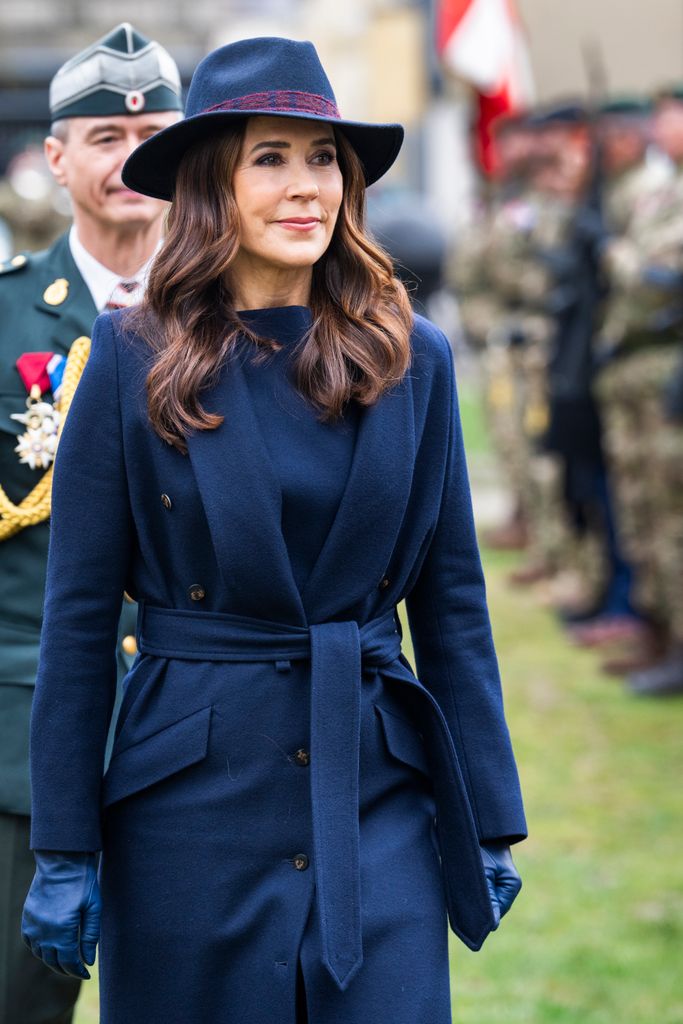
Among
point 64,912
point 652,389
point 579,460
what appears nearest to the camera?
point 64,912

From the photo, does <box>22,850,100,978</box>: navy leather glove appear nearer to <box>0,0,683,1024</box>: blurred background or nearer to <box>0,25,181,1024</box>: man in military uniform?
<box>0,25,181,1024</box>: man in military uniform

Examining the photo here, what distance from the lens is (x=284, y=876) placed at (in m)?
2.67

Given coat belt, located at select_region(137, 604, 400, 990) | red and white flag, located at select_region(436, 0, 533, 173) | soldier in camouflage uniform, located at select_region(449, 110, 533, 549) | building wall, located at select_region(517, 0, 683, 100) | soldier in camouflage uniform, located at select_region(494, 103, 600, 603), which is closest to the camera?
coat belt, located at select_region(137, 604, 400, 990)

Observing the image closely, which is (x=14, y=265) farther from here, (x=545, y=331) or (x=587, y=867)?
(x=545, y=331)

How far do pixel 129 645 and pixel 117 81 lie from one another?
43.3 inches

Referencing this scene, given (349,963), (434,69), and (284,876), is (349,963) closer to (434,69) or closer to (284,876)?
(284,876)

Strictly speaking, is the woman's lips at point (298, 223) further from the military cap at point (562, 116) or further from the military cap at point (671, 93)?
the military cap at point (562, 116)

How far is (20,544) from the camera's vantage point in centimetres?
335

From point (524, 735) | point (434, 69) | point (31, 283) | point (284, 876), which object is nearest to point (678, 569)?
point (524, 735)

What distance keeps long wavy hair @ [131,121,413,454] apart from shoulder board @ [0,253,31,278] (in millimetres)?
767

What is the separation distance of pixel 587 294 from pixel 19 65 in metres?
28.3

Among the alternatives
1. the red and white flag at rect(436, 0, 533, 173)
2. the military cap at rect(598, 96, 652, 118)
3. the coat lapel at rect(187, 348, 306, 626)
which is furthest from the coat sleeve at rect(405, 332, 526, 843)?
the red and white flag at rect(436, 0, 533, 173)

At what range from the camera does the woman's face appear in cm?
272

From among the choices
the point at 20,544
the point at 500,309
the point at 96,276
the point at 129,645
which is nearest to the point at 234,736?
the point at 129,645
